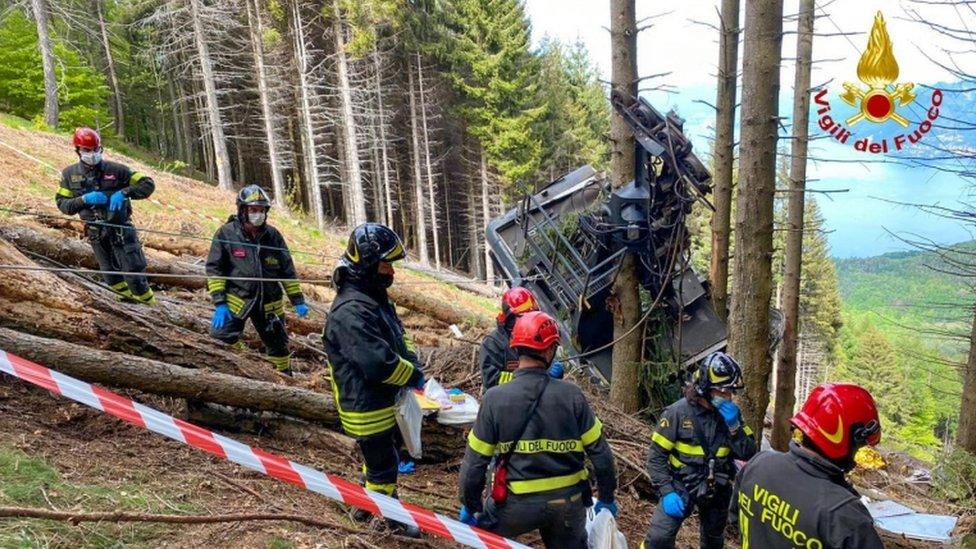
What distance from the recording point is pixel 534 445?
2.98m

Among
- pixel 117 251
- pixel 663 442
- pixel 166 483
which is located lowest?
pixel 663 442

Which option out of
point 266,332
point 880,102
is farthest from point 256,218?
point 880,102

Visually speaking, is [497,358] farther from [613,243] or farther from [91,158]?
[91,158]

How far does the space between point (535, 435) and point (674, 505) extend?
160cm

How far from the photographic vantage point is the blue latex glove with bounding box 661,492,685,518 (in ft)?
13.0

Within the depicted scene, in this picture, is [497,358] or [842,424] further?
[497,358]

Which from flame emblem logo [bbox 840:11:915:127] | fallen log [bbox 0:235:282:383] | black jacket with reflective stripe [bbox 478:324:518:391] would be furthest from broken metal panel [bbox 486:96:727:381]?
fallen log [bbox 0:235:282:383]

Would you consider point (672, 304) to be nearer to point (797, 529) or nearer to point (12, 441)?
point (797, 529)

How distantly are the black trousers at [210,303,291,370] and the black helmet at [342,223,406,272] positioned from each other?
2349 millimetres

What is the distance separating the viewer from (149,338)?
4.35 m

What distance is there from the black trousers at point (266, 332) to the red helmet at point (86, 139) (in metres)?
2.26

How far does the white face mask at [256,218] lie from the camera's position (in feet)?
17.0

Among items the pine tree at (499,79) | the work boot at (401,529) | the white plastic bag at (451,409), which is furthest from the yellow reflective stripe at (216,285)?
the pine tree at (499,79)

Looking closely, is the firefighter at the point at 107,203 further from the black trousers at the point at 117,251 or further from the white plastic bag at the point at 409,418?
the white plastic bag at the point at 409,418
